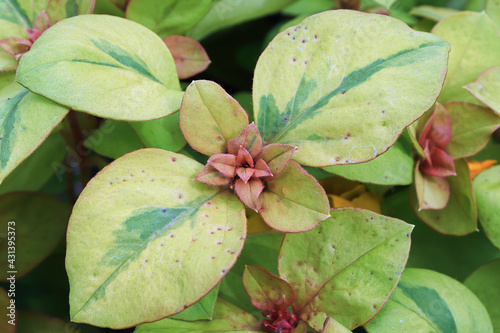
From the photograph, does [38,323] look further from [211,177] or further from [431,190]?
[431,190]

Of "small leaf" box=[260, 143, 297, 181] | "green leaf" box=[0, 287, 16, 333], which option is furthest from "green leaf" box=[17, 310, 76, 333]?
"small leaf" box=[260, 143, 297, 181]

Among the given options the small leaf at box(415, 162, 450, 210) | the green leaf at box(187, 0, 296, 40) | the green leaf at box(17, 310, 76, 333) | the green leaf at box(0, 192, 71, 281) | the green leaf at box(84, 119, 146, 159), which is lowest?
the green leaf at box(17, 310, 76, 333)

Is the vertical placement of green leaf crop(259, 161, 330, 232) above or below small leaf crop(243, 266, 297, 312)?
above

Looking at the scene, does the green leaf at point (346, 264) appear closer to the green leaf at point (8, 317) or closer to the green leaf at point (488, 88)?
the green leaf at point (488, 88)

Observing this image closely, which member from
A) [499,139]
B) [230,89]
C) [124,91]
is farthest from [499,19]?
[124,91]

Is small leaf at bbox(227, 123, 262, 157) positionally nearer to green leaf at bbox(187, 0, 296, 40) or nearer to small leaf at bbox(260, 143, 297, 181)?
small leaf at bbox(260, 143, 297, 181)

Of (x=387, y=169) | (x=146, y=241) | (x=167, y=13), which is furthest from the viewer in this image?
(x=167, y=13)

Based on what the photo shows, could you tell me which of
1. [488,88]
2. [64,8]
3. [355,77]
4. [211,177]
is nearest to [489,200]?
[488,88]
